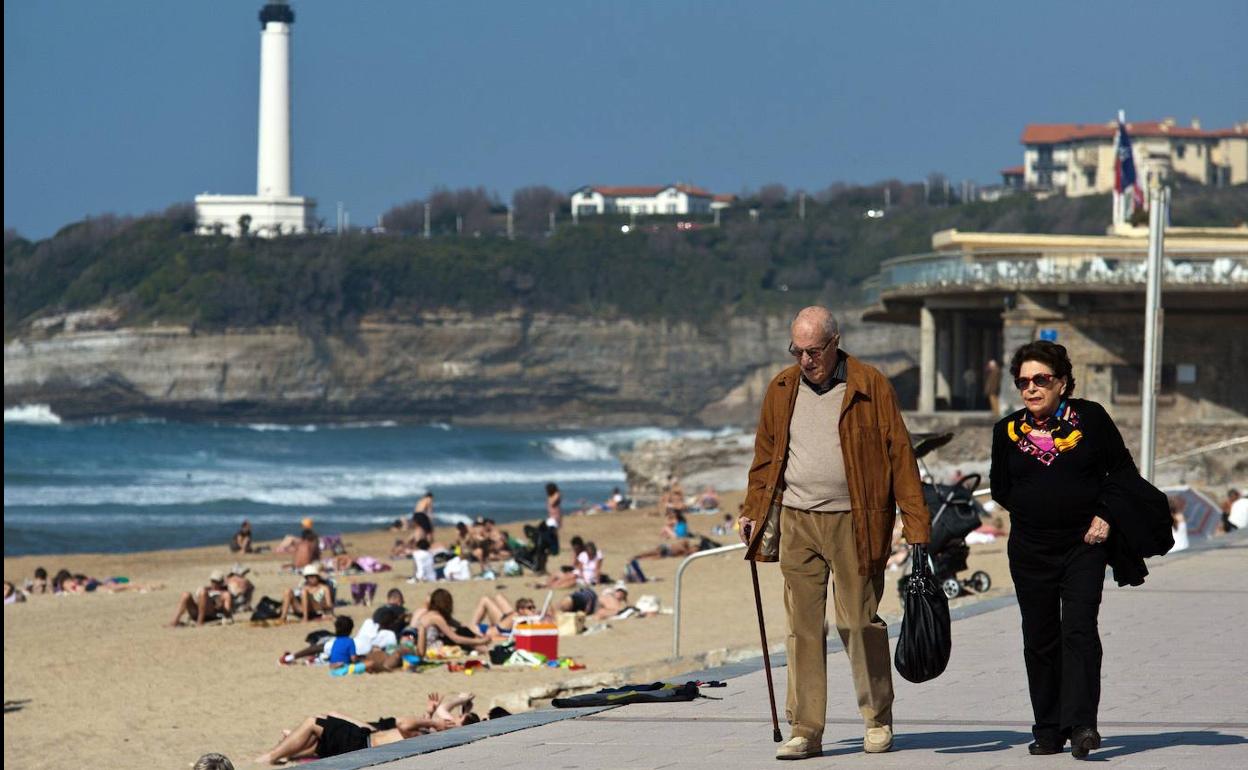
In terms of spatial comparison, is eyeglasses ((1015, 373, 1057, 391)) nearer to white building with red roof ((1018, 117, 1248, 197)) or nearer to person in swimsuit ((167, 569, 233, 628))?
person in swimsuit ((167, 569, 233, 628))

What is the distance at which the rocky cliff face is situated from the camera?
132m

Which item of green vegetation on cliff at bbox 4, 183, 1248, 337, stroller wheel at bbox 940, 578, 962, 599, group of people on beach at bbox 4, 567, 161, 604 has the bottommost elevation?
group of people on beach at bbox 4, 567, 161, 604

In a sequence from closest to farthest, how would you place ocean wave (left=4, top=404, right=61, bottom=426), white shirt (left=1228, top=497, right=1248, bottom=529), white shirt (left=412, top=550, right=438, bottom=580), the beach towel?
the beach towel → white shirt (left=1228, top=497, right=1248, bottom=529) → white shirt (left=412, top=550, right=438, bottom=580) → ocean wave (left=4, top=404, right=61, bottom=426)

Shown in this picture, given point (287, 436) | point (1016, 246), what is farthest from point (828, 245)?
point (1016, 246)

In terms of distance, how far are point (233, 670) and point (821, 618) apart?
33.3 ft

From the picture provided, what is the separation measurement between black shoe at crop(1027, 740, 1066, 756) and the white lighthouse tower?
136040mm

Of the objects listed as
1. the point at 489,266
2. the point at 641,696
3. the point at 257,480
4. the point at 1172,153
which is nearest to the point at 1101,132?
the point at 1172,153

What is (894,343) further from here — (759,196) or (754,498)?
(754,498)

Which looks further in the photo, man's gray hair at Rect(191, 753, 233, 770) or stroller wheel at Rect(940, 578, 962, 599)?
stroller wheel at Rect(940, 578, 962, 599)

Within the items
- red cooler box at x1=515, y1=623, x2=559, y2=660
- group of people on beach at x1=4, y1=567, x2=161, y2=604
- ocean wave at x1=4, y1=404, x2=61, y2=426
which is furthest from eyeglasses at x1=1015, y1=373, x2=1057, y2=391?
ocean wave at x1=4, y1=404, x2=61, y2=426

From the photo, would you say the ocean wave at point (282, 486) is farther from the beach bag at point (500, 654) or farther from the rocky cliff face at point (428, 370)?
the rocky cliff face at point (428, 370)

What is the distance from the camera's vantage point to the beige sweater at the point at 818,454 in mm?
6301

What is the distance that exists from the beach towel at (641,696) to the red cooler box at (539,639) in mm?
6739

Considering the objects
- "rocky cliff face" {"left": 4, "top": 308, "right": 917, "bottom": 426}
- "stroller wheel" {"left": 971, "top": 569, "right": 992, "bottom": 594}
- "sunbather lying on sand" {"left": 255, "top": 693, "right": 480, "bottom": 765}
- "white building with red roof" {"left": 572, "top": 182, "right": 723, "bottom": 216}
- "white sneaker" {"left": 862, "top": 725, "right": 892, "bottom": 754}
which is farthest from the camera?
"white building with red roof" {"left": 572, "top": 182, "right": 723, "bottom": 216}
